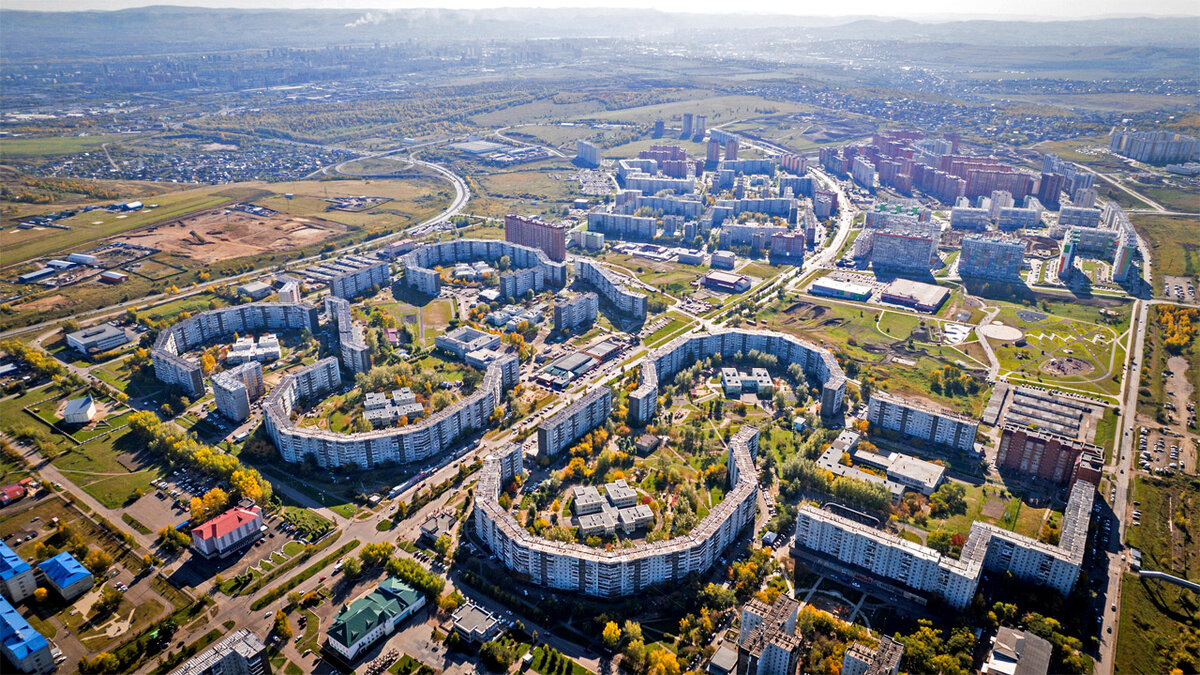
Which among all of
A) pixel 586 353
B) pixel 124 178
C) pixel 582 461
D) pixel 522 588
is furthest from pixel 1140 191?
pixel 124 178

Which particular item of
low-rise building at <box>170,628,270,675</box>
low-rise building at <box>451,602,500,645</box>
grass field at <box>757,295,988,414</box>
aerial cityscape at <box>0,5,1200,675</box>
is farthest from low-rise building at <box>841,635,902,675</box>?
grass field at <box>757,295,988,414</box>

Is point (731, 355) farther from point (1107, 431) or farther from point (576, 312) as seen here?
point (1107, 431)

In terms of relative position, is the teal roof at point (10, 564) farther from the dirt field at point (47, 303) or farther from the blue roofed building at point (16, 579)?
the dirt field at point (47, 303)

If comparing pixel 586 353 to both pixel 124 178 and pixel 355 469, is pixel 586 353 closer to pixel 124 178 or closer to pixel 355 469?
pixel 355 469

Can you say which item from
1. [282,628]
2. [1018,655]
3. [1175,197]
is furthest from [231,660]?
[1175,197]

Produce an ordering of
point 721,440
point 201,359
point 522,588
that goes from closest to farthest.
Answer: point 522,588 < point 721,440 < point 201,359

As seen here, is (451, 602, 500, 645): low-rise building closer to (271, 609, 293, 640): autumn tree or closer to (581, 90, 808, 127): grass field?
(271, 609, 293, 640): autumn tree
